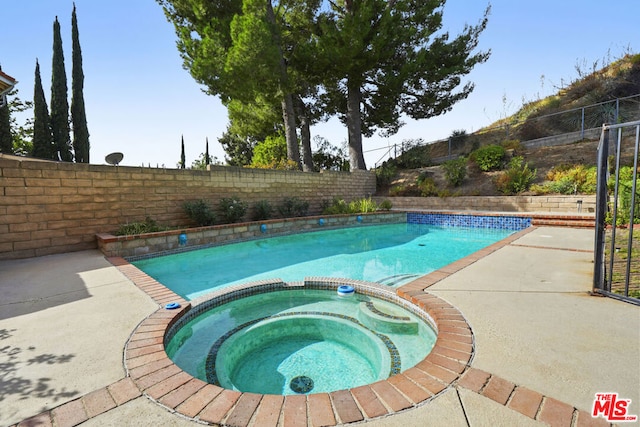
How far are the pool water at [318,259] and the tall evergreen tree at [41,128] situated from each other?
17.6 metres

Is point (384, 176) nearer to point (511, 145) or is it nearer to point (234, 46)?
point (511, 145)

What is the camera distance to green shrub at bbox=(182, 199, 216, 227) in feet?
25.6

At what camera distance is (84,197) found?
620 centimetres

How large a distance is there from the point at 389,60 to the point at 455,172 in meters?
6.40

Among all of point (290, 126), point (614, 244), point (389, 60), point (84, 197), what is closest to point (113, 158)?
point (84, 197)

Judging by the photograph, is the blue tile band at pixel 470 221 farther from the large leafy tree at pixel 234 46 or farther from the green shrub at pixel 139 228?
the green shrub at pixel 139 228

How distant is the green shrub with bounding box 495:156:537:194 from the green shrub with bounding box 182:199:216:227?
11.9 metres

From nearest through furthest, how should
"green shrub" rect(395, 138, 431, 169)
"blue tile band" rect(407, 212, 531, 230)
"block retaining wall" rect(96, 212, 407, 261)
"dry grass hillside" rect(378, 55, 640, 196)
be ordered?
"block retaining wall" rect(96, 212, 407, 261) → "blue tile band" rect(407, 212, 531, 230) → "dry grass hillside" rect(378, 55, 640, 196) → "green shrub" rect(395, 138, 431, 169)

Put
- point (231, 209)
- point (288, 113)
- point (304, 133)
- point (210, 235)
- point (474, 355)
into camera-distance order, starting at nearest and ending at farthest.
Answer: point (474, 355), point (210, 235), point (231, 209), point (288, 113), point (304, 133)

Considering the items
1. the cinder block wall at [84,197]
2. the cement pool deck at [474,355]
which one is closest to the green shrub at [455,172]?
the cinder block wall at [84,197]

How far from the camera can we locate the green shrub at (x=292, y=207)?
34.4ft

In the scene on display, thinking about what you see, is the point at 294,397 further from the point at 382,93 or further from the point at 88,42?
the point at 88,42

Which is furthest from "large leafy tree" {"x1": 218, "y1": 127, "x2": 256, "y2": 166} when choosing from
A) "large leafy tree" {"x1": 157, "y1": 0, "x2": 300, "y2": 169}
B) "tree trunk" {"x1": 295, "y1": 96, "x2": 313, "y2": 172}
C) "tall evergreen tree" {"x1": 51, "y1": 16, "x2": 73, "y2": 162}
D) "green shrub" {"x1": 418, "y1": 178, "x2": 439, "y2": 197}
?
"green shrub" {"x1": 418, "y1": 178, "x2": 439, "y2": 197}

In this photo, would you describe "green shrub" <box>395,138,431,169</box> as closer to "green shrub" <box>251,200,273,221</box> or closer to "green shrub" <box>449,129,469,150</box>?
"green shrub" <box>449,129,469,150</box>
